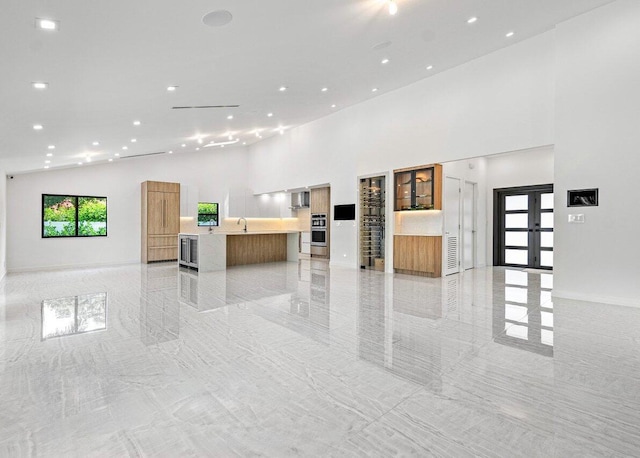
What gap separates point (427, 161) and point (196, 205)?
7510mm

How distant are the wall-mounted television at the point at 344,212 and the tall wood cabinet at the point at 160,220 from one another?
16.8 ft

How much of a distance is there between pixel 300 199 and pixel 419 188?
530cm

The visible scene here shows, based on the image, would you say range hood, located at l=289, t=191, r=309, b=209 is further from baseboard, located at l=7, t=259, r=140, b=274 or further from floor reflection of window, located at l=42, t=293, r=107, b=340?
floor reflection of window, located at l=42, t=293, r=107, b=340

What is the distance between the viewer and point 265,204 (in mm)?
13125

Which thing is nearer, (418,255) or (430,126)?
(430,126)

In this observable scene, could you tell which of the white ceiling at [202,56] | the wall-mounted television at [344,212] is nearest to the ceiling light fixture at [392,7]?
the white ceiling at [202,56]

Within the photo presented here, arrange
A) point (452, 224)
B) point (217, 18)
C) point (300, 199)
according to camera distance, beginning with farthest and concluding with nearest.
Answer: point (300, 199), point (452, 224), point (217, 18)

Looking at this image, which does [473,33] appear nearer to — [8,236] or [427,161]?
[427,161]

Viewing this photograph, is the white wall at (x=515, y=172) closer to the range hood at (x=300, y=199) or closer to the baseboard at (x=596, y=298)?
the baseboard at (x=596, y=298)

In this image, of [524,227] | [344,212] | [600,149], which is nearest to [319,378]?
[600,149]

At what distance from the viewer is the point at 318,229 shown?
38.0 ft

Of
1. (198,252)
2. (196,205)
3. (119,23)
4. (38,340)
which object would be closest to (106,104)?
(119,23)

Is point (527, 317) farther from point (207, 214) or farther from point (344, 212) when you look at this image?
point (207, 214)

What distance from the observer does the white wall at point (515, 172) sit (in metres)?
8.88
